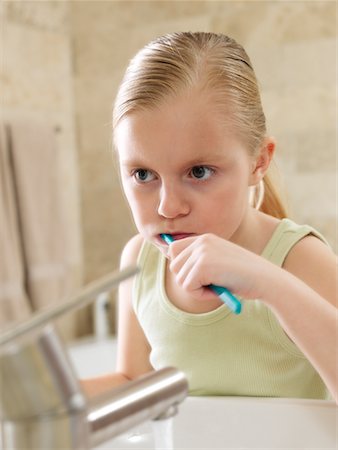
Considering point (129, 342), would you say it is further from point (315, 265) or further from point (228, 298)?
point (228, 298)

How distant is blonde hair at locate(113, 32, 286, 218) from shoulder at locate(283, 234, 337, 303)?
111mm

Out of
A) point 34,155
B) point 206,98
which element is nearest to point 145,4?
point 34,155

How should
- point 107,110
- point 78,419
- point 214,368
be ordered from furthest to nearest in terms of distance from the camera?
point 107,110 → point 214,368 → point 78,419

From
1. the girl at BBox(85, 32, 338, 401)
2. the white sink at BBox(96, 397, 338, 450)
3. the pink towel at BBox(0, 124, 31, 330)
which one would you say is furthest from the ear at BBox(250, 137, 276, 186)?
the pink towel at BBox(0, 124, 31, 330)

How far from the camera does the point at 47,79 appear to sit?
1820 millimetres

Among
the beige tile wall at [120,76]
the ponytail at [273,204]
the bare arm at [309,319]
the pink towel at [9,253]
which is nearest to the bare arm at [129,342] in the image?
the ponytail at [273,204]

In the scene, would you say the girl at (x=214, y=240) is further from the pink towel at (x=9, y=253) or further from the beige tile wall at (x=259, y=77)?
the pink towel at (x=9, y=253)

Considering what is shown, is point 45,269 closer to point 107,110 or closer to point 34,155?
point 34,155

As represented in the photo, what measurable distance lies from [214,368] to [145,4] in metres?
1.34

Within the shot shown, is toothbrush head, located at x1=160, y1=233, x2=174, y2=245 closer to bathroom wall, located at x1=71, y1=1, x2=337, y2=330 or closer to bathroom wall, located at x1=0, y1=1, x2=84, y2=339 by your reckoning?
bathroom wall, located at x1=71, y1=1, x2=337, y2=330

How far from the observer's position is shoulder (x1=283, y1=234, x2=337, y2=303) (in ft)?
2.13

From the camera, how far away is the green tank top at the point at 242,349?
67 centimetres

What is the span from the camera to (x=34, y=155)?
172cm

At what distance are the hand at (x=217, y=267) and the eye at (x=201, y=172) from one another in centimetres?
10
